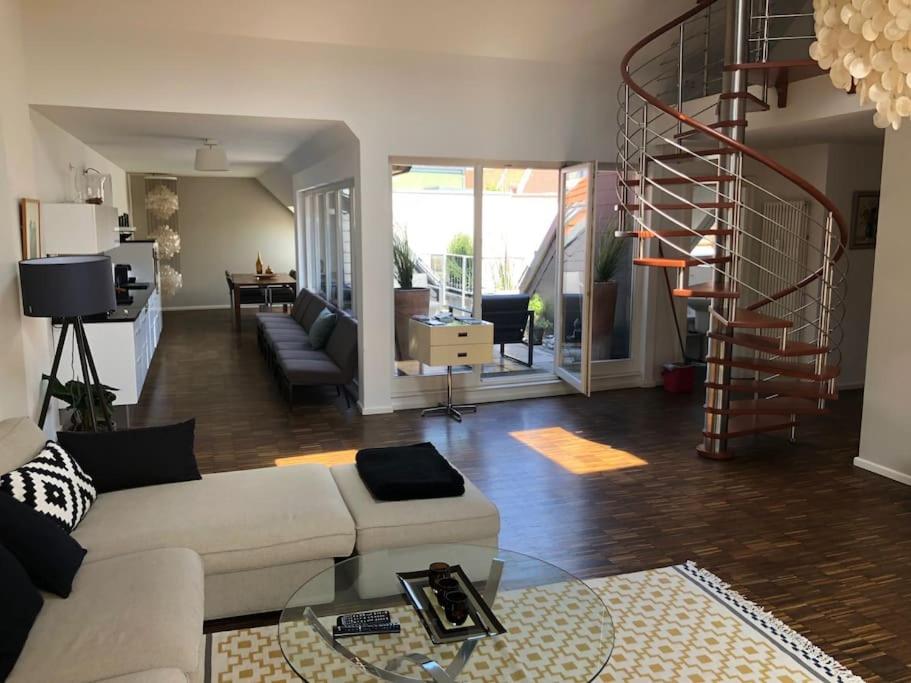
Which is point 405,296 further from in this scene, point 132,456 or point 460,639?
point 460,639

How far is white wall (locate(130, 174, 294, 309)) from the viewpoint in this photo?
43.1 feet

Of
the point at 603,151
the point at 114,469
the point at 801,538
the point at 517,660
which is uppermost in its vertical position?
the point at 603,151

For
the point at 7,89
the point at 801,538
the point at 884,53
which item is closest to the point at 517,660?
the point at 884,53

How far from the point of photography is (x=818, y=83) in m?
5.25

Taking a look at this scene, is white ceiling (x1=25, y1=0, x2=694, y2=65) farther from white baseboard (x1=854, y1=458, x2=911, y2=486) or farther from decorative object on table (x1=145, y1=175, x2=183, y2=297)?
decorative object on table (x1=145, y1=175, x2=183, y2=297)

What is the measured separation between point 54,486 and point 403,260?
399 cm

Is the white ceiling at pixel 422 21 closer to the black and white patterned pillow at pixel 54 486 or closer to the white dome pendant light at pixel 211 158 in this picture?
the white dome pendant light at pixel 211 158

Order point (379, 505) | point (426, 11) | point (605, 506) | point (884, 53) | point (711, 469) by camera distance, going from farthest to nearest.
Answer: point (426, 11) → point (711, 469) → point (605, 506) → point (379, 505) → point (884, 53)

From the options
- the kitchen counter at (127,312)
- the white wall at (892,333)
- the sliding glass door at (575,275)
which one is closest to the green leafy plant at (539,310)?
the sliding glass door at (575,275)

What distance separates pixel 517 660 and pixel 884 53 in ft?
6.04

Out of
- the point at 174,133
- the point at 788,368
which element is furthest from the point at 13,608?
the point at 174,133

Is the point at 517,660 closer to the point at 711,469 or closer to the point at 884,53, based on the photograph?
the point at 884,53

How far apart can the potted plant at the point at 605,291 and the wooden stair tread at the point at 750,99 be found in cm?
183

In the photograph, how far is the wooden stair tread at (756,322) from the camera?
196 inches
